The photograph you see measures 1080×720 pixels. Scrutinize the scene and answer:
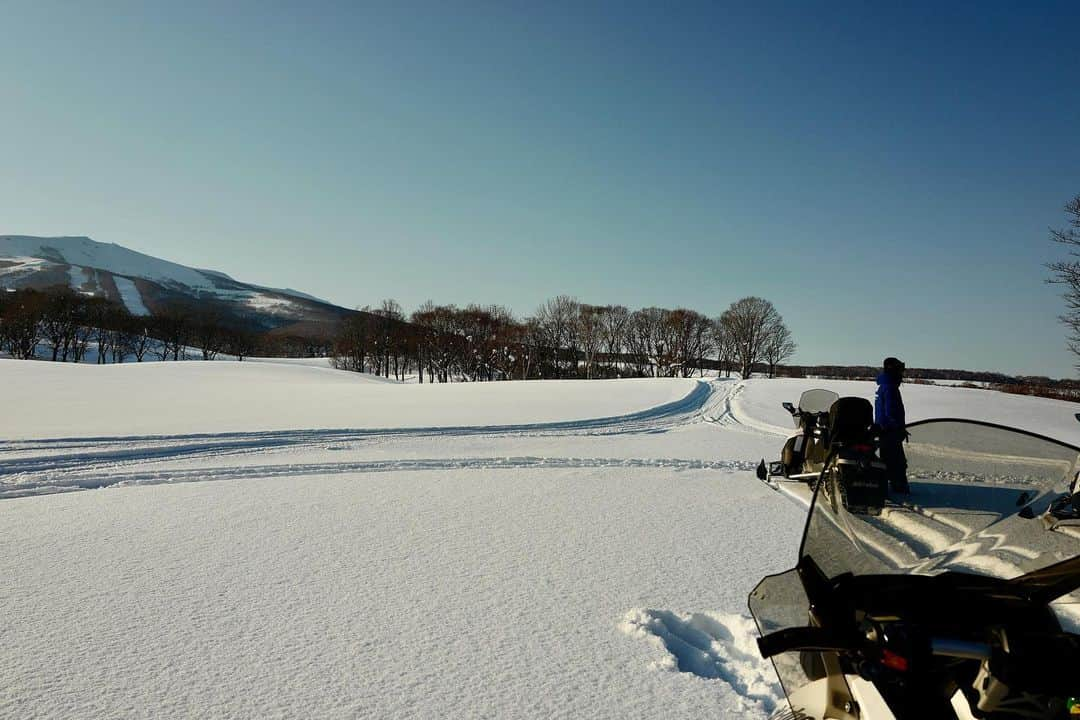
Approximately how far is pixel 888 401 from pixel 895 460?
637 centimetres

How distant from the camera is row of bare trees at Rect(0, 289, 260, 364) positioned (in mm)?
64375

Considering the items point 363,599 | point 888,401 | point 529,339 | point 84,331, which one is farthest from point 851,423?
point 84,331

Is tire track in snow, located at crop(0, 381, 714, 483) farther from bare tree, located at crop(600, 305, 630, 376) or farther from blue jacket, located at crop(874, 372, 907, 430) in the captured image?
bare tree, located at crop(600, 305, 630, 376)

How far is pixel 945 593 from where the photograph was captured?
158cm

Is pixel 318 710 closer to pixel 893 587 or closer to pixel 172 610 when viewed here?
pixel 172 610

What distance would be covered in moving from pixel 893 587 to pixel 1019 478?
20.9 inches

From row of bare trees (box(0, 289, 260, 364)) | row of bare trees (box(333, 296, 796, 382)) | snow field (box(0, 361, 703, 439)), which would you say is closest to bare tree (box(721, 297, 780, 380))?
row of bare trees (box(333, 296, 796, 382))

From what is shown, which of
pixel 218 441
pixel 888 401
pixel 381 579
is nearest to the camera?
pixel 381 579

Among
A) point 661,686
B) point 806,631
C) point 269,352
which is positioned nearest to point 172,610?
point 661,686

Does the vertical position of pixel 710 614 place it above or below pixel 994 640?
below

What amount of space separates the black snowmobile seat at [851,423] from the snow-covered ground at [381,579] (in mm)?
1519

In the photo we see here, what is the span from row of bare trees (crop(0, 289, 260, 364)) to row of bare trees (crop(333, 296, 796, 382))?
3449 cm

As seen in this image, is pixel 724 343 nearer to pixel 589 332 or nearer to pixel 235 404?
pixel 589 332

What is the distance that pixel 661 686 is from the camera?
3.18 metres
